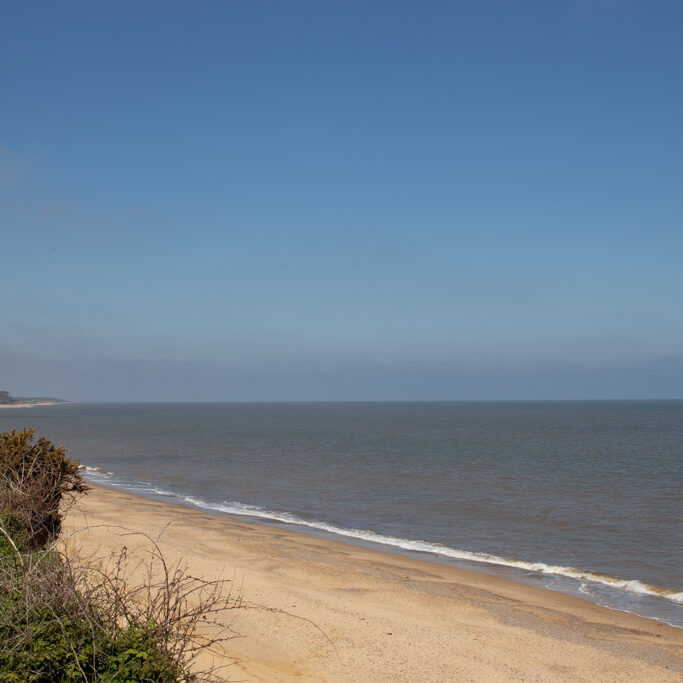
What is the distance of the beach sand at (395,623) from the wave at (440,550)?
1403mm

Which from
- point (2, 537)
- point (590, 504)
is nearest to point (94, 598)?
point (2, 537)

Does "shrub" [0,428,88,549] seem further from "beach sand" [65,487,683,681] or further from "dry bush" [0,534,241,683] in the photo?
"dry bush" [0,534,241,683]

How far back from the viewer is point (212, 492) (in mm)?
27594

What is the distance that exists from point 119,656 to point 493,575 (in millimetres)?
11192

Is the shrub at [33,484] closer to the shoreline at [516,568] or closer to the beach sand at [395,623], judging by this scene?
the beach sand at [395,623]

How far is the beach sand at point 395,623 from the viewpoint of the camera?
810cm

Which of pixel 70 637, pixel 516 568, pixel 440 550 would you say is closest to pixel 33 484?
pixel 70 637

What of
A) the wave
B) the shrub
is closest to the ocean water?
the wave

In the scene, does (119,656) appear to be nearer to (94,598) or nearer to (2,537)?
(94,598)

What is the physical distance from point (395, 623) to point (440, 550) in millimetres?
→ 7667

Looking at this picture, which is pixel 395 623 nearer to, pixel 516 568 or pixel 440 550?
pixel 516 568

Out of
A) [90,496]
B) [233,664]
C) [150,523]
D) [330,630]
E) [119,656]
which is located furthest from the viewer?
[90,496]

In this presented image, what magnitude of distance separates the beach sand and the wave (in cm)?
140

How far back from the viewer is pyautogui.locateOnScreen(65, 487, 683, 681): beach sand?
319 inches
